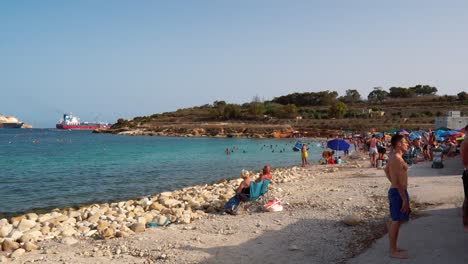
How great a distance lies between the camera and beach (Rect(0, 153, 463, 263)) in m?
7.36

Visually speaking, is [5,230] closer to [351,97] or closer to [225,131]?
[225,131]

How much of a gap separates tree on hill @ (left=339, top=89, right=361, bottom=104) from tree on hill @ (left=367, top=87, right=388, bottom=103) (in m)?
3.33

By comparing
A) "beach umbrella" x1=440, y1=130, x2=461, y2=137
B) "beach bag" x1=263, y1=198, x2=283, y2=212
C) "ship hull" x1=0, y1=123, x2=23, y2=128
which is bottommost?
"beach bag" x1=263, y1=198, x2=283, y2=212

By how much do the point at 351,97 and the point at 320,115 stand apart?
40012 millimetres

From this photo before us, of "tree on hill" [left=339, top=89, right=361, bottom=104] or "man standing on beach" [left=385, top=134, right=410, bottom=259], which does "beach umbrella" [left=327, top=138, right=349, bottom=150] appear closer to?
"man standing on beach" [left=385, top=134, right=410, bottom=259]

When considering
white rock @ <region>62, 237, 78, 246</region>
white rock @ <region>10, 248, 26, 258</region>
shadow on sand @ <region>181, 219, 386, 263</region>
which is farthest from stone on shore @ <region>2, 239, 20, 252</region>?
shadow on sand @ <region>181, 219, 386, 263</region>

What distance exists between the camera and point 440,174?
15.2 m

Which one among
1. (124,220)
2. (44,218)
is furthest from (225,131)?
(124,220)

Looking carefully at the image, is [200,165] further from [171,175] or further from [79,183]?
[79,183]

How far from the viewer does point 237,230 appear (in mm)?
8898

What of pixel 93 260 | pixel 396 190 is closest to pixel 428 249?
pixel 396 190

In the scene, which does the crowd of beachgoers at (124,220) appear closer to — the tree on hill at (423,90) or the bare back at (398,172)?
the bare back at (398,172)

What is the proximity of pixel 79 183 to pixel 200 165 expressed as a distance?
968cm

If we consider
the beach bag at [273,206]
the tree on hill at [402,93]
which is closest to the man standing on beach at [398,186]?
the beach bag at [273,206]
